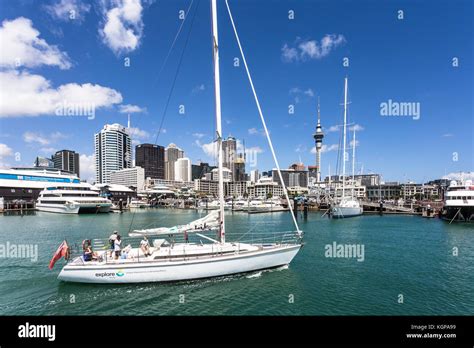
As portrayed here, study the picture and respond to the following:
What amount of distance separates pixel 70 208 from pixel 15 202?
3752cm

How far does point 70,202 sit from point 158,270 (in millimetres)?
73693

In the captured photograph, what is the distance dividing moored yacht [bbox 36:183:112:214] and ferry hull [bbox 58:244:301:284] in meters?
69.5

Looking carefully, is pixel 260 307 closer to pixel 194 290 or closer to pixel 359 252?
pixel 194 290

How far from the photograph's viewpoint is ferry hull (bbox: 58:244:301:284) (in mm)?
14391

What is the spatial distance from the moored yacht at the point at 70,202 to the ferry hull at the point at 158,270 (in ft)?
228

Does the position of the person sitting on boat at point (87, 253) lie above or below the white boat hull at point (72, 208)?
above

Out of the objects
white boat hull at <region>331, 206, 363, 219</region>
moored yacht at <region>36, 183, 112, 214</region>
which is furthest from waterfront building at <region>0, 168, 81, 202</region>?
white boat hull at <region>331, 206, 363, 219</region>

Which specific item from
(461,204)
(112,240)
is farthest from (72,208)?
(461,204)

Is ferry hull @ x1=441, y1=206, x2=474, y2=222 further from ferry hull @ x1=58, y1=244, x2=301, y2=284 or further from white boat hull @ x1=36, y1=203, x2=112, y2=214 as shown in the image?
white boat hull @ x1=36, y1=203, x2=112, y2=214

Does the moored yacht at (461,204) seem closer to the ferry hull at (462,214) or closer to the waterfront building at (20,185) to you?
the ferry hull at (462,214)

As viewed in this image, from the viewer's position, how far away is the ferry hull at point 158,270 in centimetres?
1439

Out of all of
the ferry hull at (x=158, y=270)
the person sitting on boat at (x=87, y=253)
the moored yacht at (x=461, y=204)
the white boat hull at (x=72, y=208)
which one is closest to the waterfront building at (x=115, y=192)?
the white boat hull at (x=72, y=208)
